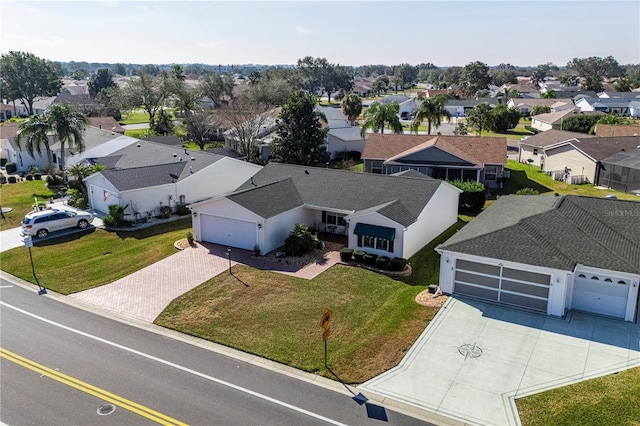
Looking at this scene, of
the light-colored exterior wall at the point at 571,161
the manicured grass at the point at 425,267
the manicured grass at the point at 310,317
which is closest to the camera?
the manicured grass at the point at 310,317

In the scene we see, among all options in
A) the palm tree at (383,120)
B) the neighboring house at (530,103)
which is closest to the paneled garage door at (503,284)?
the palm tree at (383,120)

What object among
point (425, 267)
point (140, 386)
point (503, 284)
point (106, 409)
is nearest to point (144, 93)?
point (425, 267)

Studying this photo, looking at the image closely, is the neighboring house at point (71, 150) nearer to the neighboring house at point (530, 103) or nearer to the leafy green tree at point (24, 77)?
the leafy green tree at point (24, 77)

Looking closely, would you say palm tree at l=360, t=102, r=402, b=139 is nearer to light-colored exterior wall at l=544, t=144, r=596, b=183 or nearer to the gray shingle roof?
light-colored exterior wall at l=544, t=144, r=596, b=183

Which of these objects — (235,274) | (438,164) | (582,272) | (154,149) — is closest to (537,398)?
(582,272)

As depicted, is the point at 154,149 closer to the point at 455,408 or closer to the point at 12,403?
the point at 12,403

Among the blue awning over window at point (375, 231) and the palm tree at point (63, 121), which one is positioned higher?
the palm tree at point (63, 121)

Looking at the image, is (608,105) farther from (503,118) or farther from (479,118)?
(479,118)
